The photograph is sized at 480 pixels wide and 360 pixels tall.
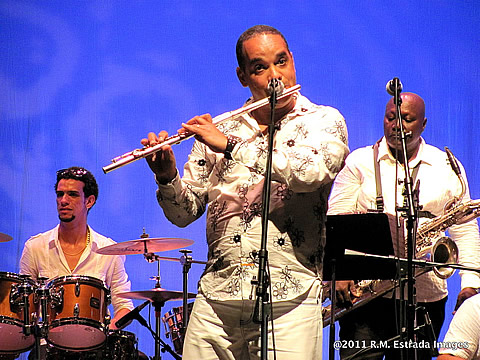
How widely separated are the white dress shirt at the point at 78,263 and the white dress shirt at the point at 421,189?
1.91m

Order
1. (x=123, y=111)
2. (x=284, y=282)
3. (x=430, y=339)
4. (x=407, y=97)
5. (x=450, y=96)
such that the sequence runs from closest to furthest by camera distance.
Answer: (x=284, y=282) < (x=430, y=339) < (x=407, y=97) < (x=450, y=96) < (x=123, y=111)

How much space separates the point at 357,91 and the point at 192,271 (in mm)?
1693

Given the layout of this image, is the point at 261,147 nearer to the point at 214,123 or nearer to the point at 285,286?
the point at 214,123

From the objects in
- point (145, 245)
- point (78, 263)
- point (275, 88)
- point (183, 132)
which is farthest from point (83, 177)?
point (275, 88)

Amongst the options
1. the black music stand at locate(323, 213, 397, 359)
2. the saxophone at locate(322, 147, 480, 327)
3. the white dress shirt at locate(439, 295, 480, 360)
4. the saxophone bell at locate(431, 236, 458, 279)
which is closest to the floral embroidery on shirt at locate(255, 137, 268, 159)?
the black music stand at locate(323, 213, 397, 359)

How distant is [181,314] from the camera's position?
4988mm

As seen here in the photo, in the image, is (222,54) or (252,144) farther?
(222,54)

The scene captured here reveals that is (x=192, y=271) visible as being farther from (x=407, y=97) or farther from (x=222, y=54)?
(x=407, y=97)

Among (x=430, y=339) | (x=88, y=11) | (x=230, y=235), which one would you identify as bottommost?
(x=430, y=339)

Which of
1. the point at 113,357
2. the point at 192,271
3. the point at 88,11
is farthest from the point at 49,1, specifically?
the point at 113,357

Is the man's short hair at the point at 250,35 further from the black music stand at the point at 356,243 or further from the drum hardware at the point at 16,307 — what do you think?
the drum hardware at the point at 16,307

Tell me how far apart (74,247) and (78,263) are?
13 centimetres

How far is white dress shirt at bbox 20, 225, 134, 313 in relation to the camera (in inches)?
198

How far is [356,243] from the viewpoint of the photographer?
10.4 ft
